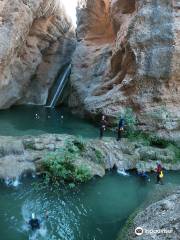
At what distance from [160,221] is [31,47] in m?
24.0

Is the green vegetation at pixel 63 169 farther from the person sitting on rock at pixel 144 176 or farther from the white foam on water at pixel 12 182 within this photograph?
the person sitting on rock at pixel 144 176

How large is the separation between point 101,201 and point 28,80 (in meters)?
19.0

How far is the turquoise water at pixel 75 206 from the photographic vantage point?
12.6 m

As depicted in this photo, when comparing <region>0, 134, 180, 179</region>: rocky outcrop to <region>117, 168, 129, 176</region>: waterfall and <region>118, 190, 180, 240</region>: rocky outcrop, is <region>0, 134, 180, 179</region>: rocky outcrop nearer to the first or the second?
<region>117, 168, 129, 176</region>: waterfall

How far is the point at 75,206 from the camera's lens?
48.3 ft

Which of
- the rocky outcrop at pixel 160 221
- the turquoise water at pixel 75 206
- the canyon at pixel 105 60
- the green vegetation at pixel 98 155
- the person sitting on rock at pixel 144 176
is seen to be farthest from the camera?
the canyon at pixel 105 60

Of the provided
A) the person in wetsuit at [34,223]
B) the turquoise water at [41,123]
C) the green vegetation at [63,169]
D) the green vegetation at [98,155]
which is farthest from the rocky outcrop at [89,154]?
the person in wetsuit at [34,223]

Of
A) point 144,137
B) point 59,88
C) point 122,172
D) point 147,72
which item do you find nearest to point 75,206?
point 122,172

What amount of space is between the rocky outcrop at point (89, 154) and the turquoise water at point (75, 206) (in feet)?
2.31

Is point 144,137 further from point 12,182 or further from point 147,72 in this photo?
point 12,182

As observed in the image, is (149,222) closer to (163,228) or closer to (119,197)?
(163,228)

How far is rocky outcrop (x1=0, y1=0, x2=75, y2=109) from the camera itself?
24641 millimetres

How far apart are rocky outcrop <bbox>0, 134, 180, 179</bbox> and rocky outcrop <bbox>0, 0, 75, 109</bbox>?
859 centimetres

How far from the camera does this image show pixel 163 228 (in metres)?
10.5
